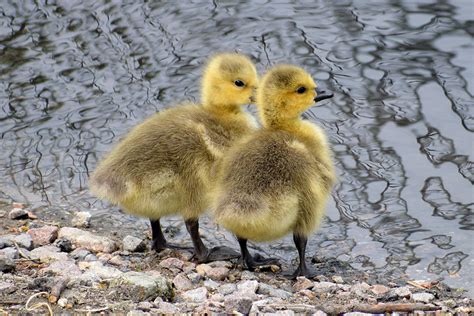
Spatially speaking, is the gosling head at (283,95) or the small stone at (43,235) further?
the small stone at (43,235)

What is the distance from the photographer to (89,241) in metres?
5.66

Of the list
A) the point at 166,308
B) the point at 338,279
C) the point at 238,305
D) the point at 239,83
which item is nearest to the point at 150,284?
the point at 166,308

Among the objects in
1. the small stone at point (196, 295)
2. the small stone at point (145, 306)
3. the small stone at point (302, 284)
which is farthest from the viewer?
the small stone at point (302, 284)

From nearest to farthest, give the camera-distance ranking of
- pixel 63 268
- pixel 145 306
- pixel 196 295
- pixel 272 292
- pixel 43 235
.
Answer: pixel 145 306 < pixel 196 295 < pixel 272 292 < pixel 63 268 < pixel 43 235

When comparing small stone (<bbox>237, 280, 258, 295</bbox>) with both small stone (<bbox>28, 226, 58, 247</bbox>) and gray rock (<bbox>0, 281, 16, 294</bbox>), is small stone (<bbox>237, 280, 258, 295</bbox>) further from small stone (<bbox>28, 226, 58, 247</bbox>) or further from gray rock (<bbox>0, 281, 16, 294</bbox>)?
small stone (<bbox>28, 226, 58, 247</bbox>)

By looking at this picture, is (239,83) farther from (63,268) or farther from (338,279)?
(63,268)

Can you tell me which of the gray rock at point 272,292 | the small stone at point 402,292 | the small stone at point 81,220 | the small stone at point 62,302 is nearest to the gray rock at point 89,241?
the small stone at point 81,220

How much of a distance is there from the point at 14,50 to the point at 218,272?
4.28m

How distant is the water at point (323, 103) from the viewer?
5918 millimetres

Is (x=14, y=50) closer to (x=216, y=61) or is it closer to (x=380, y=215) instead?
(x=216, y=61)

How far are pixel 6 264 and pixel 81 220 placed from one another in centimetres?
119

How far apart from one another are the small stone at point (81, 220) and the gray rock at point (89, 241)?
0.29 metres

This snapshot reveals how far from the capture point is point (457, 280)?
526 centimetres

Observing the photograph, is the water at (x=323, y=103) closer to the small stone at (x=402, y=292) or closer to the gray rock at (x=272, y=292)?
the small stone at (x=402, y=292)
